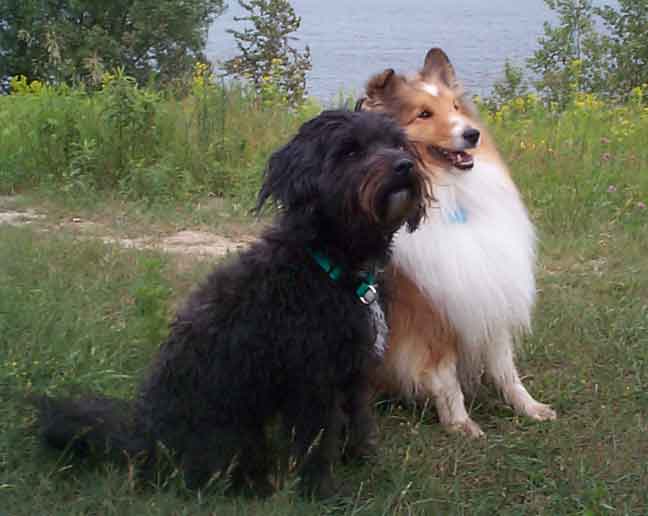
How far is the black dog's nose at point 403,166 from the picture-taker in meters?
2.62

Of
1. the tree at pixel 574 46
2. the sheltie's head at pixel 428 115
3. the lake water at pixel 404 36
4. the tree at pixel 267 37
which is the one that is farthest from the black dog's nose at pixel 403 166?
the tree at pixel 267 37

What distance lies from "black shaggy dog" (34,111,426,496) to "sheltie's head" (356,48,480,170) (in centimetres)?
56

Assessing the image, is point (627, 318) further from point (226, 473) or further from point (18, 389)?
point (18, 389)

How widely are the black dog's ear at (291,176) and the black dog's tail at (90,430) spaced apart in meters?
0.94

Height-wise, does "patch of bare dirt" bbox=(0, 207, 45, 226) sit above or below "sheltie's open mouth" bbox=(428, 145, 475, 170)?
below

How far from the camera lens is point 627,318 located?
4.50 m

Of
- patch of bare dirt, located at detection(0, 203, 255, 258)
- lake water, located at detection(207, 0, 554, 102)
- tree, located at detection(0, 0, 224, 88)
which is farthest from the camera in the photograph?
tree, located at detection(0, 0, 224, 88)

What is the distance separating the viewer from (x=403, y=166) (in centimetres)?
263

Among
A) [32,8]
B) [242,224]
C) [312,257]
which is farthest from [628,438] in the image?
[32,8]

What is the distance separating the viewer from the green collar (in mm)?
2891

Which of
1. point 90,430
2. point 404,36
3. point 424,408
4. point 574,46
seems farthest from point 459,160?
point 404,36

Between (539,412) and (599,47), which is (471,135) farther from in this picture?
(599,47)

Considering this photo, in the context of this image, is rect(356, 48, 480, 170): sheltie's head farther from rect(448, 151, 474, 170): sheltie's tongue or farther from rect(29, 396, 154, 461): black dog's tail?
rect(29, 396, 154, 461): black dog's tail

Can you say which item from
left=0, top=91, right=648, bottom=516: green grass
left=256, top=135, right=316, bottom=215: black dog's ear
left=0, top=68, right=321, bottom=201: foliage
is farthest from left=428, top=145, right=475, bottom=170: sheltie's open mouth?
left=0, top=68, right=321, bottom=201: foliage
